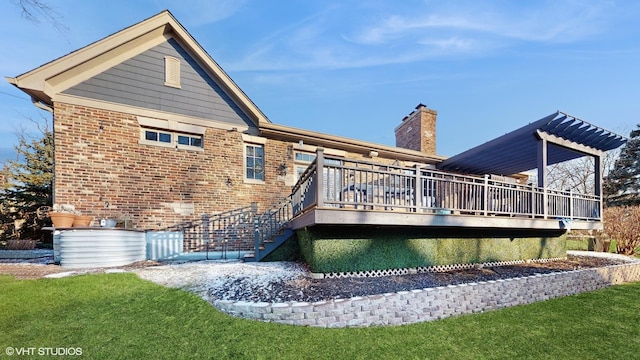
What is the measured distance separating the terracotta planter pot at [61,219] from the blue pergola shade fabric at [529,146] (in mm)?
12317

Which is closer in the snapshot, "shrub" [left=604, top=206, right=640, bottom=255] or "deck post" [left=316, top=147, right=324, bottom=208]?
"deck post" [left=316, top=147, right=324, bottom=208]

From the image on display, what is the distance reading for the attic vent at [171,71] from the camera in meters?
8.66

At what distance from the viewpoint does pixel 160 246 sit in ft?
26.0

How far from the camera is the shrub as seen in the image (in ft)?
37.0

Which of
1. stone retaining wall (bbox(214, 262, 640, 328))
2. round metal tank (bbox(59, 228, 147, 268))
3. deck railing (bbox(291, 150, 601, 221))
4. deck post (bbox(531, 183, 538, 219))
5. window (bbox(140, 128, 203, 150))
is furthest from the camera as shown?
window (bbox(140, 128, 203, 150))

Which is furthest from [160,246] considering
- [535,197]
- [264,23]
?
[535,197]

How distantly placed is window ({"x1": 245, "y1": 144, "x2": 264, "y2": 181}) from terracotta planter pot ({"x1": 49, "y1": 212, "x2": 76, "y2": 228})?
4675 mm

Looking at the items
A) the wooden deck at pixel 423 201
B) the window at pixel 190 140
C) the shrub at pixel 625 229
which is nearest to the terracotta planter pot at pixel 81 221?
the window at pixel 190 140

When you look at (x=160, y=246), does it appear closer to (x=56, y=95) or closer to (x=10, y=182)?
(x=56, y=95)

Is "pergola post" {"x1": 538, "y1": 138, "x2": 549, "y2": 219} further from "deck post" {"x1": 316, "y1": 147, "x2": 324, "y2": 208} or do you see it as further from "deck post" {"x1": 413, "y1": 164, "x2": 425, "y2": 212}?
"deck post" {"x1": 316, "y1": 147, "x2": 324, "y2": 208}

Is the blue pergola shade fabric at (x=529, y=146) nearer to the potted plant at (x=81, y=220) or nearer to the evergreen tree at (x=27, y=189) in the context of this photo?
the potted plant at (x=81, y=220)

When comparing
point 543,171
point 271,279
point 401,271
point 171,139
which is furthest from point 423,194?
point 171,139

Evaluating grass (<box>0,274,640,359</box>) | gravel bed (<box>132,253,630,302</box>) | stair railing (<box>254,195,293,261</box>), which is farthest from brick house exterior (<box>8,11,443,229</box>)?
grass (<box>0,274,640,359</box>)

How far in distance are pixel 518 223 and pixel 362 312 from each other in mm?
5601
